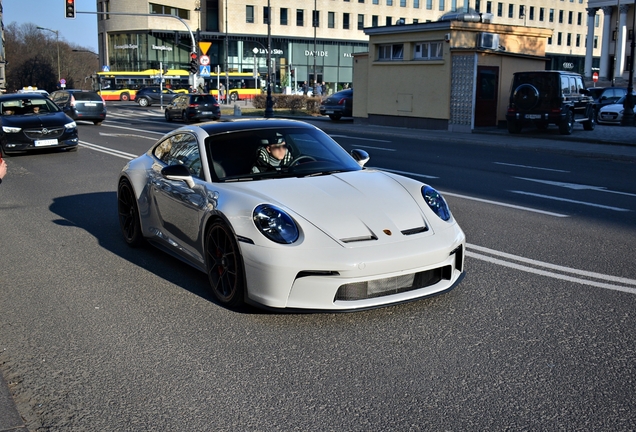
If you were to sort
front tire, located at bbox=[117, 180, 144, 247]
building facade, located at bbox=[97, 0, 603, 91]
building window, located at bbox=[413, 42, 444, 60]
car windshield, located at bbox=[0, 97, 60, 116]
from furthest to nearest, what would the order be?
building facade, located at bbox=[97, 0, 603, 91] → building window, located at bbox=[413, 42, 444, 60] → car windshield, located at bbox=[0, 97, 60, 116] → front tire, located at bbox=[117, 180, 144, 247]

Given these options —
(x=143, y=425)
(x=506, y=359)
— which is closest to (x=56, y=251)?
(x=143, y=425)

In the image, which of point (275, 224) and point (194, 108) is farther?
point (194, 108)

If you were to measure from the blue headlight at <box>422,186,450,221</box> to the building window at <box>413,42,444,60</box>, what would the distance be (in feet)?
77.0

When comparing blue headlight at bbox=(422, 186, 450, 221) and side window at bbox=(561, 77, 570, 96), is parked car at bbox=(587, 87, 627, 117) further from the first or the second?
blue headlight at bbox=(422, 186, 450, 221)

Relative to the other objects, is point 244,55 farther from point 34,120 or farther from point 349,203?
point 349,203

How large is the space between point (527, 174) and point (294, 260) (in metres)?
10.3

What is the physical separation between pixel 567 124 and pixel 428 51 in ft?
23.4

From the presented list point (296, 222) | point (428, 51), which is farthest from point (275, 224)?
point (428, 51)

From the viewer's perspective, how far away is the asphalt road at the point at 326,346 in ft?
12.0

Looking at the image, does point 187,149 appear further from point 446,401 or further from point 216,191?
point 446,401

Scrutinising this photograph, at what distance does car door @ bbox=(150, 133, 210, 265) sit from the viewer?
585 cm

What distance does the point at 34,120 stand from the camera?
18125mm

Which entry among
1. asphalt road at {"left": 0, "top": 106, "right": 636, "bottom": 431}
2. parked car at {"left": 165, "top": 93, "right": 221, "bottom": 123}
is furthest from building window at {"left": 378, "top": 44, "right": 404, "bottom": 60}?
asphalt road at {"left": 0, "top": 106, "right": 636, "bottom": 431}

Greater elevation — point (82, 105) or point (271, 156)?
point (271, 156)
